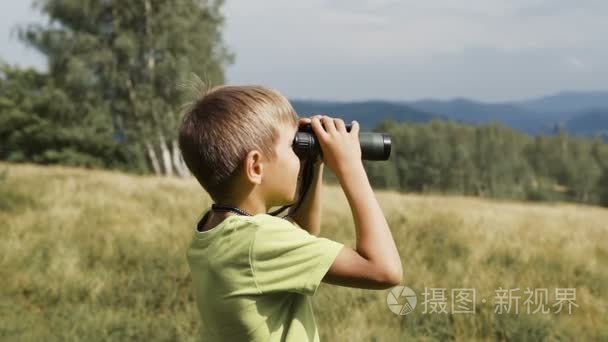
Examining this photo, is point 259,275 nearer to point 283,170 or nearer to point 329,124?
point 283,170

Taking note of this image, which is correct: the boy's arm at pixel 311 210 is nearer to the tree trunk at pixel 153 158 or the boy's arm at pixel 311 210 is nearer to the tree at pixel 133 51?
the tree at pixel 133 51


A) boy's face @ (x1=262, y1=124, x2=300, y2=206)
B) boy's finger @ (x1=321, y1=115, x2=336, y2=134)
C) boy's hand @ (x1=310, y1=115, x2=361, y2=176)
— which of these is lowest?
boy's face @ (x1=262, y1=124, x2=300, y2=206)

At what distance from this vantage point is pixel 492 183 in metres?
80.1

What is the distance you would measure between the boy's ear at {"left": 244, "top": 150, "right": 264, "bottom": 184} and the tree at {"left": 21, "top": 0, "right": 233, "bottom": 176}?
18.5 m

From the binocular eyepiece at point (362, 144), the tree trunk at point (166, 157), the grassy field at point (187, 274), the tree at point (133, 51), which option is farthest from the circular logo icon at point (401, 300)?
the tree trunk at point (166, 157)

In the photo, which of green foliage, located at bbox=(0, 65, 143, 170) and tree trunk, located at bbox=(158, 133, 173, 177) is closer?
tree trunk, located at bbox=(158, 133, 173, 177)

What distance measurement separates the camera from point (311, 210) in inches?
71.6

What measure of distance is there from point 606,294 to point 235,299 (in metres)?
4.02

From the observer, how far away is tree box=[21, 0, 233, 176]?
19859mm

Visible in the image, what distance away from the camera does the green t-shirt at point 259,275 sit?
1.37 m

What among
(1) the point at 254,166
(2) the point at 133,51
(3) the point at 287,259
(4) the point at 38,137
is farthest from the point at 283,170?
(4) the point at 38,137

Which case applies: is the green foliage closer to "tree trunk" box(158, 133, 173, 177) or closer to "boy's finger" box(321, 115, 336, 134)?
"tree trunk" box(158, 133, 173, 177)

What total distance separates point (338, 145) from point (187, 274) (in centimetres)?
344

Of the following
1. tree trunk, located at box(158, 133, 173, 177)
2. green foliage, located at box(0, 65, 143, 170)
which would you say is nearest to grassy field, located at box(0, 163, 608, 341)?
tree trunk, located at box(158, 133, 173, 177)
